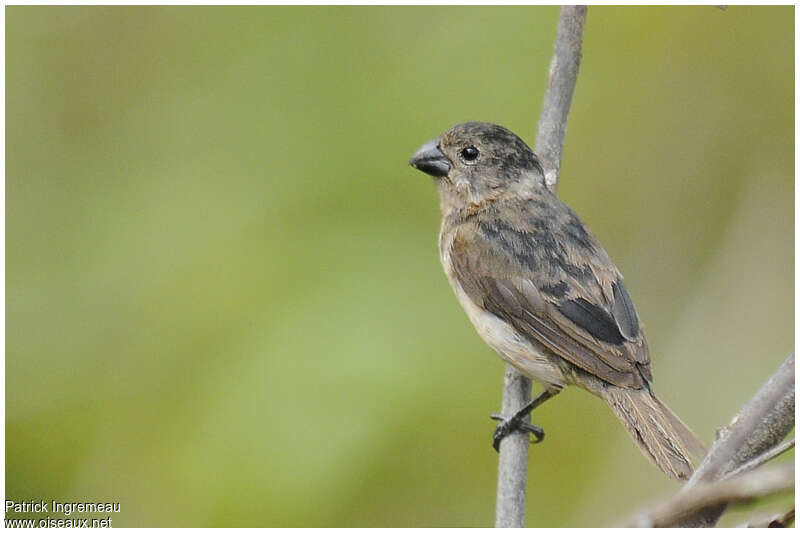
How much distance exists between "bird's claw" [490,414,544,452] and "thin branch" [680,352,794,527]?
6.63 feet

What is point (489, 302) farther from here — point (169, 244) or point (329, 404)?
point (169, 244)

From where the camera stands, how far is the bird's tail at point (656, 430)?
3.78 metres

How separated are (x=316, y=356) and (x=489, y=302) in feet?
3.08

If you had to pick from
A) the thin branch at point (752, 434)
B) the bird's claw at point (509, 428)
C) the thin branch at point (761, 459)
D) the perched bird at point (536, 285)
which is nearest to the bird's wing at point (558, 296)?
the perched bird at point (536, 285)

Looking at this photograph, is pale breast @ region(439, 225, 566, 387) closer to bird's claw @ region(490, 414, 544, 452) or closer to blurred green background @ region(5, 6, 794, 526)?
bird's claw @ region(490, 414, 544, 452)

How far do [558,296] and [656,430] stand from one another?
723 mm

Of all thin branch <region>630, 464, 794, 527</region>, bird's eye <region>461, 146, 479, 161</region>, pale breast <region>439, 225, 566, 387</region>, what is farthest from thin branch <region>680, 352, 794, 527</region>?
bird's eye <region>461, 146, 479, 161</region>

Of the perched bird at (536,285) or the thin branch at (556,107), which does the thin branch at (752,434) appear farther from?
the thin branch at (556,107)

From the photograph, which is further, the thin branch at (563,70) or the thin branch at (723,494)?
the thin branch at (563,70)

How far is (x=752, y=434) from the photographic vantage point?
2.04m

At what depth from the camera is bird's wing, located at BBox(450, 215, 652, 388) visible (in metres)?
4.12

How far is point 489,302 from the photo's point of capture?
445cm

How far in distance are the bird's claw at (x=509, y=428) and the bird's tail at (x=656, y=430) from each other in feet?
1.15


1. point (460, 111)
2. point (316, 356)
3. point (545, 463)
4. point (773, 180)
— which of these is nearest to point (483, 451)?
point (545, 463)
